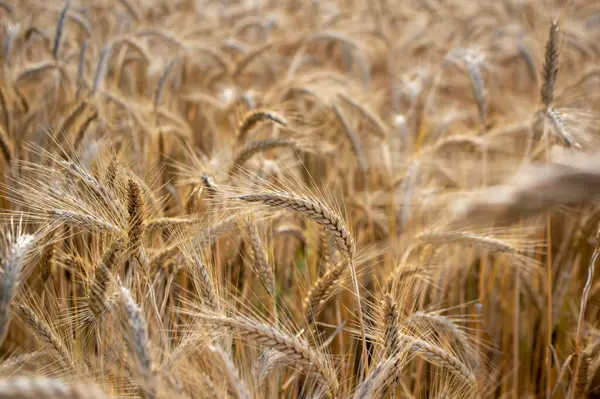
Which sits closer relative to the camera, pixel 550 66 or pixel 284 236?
pixel 550 66

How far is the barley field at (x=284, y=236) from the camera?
3.93 ft

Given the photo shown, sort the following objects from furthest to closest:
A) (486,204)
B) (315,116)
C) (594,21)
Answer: (594,21), (315,116), (486,204)

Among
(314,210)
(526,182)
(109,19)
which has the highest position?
(109,19)

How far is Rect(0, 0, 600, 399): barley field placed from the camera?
120 centimetres

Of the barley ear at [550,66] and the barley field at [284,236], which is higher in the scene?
the barley ear at [550,66]

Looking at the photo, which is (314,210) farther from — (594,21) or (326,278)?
(594,21)

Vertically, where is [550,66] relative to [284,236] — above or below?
above

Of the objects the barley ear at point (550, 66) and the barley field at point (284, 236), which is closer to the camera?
the barley field at point (284, 236)

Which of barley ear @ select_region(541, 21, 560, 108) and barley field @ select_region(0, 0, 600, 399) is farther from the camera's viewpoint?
barley ear @ select_region(541, 21, 560, 108)

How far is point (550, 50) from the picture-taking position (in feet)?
5.74

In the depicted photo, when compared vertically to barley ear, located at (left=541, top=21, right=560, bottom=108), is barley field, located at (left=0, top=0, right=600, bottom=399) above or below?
below

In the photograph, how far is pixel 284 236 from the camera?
7.27 ft

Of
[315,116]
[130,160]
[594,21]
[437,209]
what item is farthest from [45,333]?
[594,21]

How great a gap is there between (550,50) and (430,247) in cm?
78
